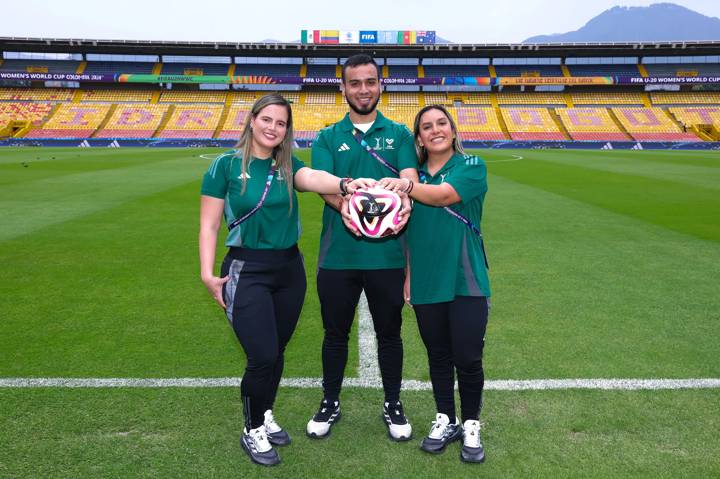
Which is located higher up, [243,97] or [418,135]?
[243,97]

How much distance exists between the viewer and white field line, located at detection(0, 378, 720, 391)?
154 inches

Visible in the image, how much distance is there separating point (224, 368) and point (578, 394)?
274 centimetres

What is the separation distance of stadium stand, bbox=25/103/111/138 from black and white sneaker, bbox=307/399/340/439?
51.6 meters

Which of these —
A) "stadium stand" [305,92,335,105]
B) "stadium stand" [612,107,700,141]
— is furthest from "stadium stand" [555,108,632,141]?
"stadium stand" [305,92,335,105]

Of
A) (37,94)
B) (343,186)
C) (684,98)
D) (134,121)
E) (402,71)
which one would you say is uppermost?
(402,71)

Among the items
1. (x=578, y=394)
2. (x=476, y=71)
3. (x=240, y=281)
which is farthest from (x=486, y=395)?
(x=476, y=71)

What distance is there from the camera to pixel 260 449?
3053mm

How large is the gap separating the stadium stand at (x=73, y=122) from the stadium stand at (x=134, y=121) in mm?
1126

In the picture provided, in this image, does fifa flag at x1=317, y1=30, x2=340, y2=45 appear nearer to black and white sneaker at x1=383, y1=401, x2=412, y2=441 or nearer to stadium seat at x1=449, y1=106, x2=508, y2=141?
stadium seat at x1=449, y1=106, x2=508, y2=141

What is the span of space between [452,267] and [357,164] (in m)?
0.86

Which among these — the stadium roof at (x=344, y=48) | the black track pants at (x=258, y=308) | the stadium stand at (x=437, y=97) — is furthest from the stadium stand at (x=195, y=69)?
the black track pants at (x=258, y=308)

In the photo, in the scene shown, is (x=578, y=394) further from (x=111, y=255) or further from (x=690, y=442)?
(x=111, y=255)

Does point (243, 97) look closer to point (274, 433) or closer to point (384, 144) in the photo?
point (384, 144)

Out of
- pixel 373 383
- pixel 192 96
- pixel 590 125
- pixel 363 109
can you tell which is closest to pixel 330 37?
pixel 192 96
